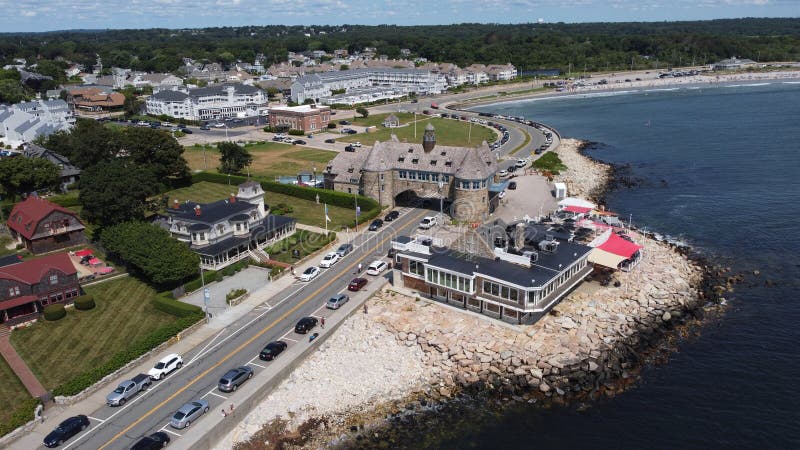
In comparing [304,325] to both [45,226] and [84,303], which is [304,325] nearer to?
[84,303]

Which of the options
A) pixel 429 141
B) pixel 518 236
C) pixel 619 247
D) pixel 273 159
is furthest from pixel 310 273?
pixel 273 159

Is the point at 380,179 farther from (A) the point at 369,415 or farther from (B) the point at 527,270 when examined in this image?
(A) the point at 369,415

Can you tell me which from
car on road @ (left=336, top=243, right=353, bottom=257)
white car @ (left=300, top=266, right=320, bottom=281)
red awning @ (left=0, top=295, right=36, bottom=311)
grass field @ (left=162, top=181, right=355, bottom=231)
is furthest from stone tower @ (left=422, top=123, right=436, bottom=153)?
red awning @ (left=0, top=295, right=36, bottom=311)

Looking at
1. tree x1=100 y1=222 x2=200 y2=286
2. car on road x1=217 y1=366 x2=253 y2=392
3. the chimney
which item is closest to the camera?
car on road x1=217 y1=366 x2=253 y2=392

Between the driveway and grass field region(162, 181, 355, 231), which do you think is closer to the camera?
the driveway

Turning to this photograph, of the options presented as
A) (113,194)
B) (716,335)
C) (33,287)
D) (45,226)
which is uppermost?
(113,194)

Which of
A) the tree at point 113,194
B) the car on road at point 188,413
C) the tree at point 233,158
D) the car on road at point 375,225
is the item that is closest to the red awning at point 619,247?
the car on road at point 375,225

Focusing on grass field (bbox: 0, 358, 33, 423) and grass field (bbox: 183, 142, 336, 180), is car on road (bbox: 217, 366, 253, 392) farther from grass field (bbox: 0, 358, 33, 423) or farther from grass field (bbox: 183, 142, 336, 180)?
grass field (bbox: 183, 142, 336, 180)
